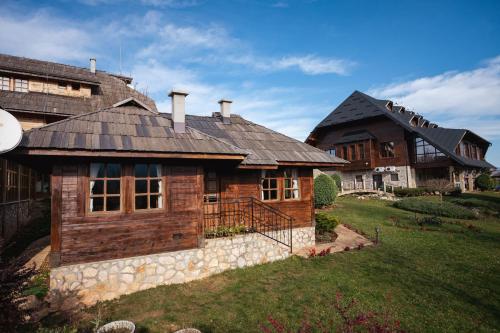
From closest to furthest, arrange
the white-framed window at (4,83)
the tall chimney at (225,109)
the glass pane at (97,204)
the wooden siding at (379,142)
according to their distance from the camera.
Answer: the glass pane at (97,204) → the tall chimney at (225,109) → the white-framed window at (4,83) → the wooden siding at (379,142)

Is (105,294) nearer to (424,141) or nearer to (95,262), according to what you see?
(95,262)

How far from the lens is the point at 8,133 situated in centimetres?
629

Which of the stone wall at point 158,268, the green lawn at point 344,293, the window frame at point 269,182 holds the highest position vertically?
the window frame at point 269,182

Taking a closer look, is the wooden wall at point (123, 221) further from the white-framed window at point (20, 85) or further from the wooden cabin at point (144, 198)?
the white-framed window at point (20, 85)

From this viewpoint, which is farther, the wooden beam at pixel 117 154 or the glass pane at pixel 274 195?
the glass pane at pixel 274 195

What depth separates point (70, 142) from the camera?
23.8 feet

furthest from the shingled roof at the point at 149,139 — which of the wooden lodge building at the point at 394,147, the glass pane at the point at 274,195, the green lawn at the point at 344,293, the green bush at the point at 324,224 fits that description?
the wooden lodge building at the point at 394,147

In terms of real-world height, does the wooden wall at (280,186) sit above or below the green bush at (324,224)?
above

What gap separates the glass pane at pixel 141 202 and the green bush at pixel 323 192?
14.5 m

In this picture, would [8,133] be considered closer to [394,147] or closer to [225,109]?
[225,109]

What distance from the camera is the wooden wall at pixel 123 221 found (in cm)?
753

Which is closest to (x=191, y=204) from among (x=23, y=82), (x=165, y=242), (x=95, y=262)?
(x=165, y=242)

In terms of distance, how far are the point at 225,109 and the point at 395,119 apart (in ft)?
78.7

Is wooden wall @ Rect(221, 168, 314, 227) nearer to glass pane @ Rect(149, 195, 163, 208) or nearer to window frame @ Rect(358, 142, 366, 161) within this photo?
glass pane @ Rect(149, 195, 163, 208)
